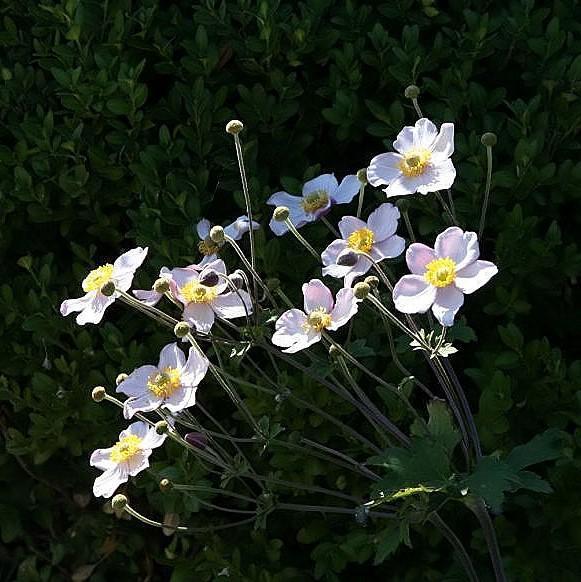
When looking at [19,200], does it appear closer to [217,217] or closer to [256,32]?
[217,217]

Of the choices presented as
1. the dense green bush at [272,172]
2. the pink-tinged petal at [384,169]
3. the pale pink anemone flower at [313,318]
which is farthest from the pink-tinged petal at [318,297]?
the dense green bush at [272,172]

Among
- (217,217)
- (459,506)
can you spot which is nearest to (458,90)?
(217,217)

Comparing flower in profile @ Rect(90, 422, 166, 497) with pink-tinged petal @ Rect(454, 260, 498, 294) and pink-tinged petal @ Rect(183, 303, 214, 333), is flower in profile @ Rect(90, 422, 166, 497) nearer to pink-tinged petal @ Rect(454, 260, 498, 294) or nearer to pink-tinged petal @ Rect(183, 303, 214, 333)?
pink-tinged petal @ Rect(183, 303, 214, 333)

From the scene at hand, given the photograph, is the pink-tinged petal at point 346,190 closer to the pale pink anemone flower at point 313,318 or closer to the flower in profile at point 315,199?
the flower in profile at point 315,199

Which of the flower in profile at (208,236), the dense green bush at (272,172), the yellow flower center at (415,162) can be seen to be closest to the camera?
the yellow flower center at (415,162)

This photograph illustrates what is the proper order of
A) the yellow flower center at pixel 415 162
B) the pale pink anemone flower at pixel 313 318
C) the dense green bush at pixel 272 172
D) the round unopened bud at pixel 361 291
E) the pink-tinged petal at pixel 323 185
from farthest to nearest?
1. the dense green bush at pixel 272 172
2. the pink-tinged petal at pixel 323 185
3. the yellow flower center at pixel 415 162
4. the pale pink anemone flower at pixel 313 318
5. the round unopened bud at pixel 361 291

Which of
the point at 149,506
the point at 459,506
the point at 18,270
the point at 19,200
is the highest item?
the point at 19,200
